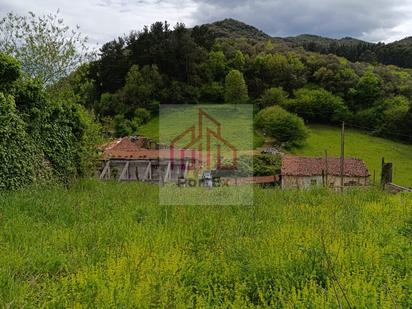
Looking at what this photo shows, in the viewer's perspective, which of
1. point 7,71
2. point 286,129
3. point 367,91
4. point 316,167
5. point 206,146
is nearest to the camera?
point 7,71

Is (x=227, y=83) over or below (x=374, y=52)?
below

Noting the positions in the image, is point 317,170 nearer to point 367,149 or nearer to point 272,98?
point 367,149

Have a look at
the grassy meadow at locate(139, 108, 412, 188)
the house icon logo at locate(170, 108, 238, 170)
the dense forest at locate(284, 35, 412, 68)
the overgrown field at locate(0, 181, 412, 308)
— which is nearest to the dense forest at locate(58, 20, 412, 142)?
the grassy meadow at locate(139, 108, 412, 188)

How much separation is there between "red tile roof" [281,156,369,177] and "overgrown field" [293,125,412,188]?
21.9 ft

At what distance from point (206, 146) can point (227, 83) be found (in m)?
24.7

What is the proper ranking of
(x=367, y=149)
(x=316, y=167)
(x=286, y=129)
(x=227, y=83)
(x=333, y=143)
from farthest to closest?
(x=227, y=83), (x=333, y=143), (x=286, y=129), (x=367, y=149), (x=316, y=167)

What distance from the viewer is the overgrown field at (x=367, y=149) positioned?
41.7 meters

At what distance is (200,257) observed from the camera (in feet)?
13.8

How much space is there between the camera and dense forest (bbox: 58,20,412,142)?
56750mm

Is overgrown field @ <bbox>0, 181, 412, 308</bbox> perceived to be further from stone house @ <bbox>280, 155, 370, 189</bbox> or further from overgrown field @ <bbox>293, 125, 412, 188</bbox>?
overgrown field @ <bbox>293, 125, 412, 188</bbox>

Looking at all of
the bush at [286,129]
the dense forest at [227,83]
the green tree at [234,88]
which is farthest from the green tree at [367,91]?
the green tree at [234,88]

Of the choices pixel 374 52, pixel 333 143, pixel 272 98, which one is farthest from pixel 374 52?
pixel 333 143

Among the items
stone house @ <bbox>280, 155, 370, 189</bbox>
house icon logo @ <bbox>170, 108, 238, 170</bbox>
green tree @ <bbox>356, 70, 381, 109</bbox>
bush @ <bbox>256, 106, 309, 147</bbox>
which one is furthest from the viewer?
green tree @ <bbox>356, 70, 381, 109</bbox>

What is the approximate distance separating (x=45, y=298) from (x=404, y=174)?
43281 millimetres
